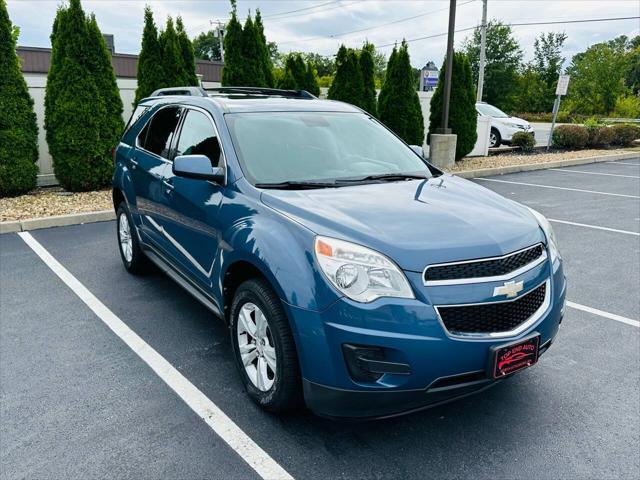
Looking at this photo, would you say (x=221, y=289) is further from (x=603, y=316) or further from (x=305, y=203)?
(x=603, y=316)

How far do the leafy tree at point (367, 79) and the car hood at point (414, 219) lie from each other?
1013 cm

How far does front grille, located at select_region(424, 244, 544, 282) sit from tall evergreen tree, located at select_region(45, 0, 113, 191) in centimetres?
803

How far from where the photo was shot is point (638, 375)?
3438 millimetres

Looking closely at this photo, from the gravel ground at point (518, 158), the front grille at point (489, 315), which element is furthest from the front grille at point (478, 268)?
the gravel ground at point (518, 158)

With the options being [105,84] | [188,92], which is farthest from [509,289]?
[105,84]

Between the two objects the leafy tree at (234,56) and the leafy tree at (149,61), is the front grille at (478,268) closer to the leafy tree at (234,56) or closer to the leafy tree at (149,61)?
the leafy tree at (149,61)

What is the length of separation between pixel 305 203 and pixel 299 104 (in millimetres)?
1500

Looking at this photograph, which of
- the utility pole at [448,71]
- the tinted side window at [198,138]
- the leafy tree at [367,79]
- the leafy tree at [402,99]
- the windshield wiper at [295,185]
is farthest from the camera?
the leafy tree at [367,79]

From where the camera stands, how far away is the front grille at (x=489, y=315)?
239 centimetres

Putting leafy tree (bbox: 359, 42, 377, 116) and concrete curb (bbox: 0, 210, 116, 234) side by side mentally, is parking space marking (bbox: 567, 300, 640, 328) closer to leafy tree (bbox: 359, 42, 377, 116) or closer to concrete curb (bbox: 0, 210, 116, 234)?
concrete curb (bbox: 0, 210, 116, 234)

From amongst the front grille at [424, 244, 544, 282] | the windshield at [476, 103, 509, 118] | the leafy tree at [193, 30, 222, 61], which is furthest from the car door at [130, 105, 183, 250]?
the leafy tree at [193, 30, 222, 61]

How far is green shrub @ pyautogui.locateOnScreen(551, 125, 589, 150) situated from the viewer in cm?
1762

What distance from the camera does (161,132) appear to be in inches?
177

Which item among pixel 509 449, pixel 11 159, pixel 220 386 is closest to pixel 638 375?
pixel 509 449
